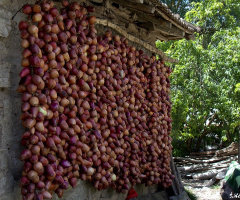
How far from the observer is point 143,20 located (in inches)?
160

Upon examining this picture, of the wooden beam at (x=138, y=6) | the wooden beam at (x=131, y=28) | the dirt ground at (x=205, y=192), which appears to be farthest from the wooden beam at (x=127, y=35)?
the dirt ground at (x=205, y=192)

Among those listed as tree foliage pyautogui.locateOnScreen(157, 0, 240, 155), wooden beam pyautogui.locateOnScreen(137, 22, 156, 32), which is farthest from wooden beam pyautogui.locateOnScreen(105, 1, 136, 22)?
tree foliage pyautogui.locateOnScreen(157, 0, 240, 155)

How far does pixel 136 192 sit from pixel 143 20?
7.50 ft

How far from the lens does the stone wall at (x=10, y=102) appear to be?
2.25 meters

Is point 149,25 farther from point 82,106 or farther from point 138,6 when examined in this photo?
point 82,106

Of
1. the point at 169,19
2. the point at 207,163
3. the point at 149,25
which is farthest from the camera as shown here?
the point at 207,163

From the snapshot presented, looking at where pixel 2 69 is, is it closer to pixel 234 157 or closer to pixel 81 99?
pixel 81 99

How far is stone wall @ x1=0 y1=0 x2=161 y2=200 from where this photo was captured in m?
2.25

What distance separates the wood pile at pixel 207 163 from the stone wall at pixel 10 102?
21.5ft

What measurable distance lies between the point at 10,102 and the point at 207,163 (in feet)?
25.5

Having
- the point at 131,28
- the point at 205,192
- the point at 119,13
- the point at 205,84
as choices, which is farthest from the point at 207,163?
the point at 119,13

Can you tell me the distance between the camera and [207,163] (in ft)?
29.8

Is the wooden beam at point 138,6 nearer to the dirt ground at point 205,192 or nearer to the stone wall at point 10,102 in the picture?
the stone wall at point 10,102

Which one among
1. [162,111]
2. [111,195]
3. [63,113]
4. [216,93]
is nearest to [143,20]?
[162,111]
